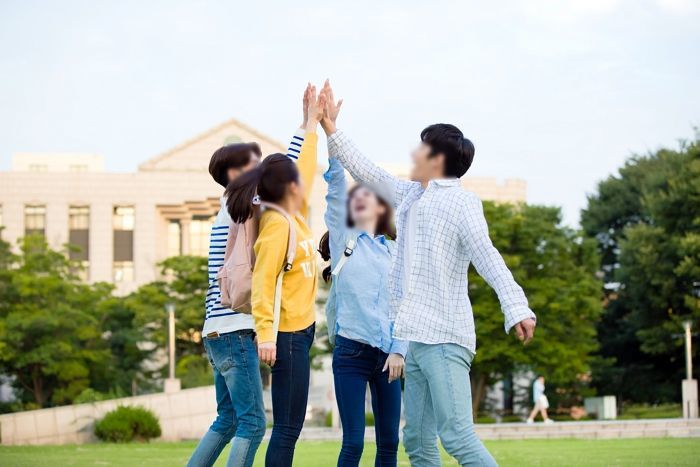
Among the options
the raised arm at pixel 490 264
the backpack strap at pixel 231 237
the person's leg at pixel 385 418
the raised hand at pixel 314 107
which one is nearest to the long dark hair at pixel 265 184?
the backpack strap at pixel 231 237

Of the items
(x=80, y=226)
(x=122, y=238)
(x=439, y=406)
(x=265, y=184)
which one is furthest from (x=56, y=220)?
(x=439, y=406)

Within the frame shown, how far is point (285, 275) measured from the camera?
500cm

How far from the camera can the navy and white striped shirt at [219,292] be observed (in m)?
5.41

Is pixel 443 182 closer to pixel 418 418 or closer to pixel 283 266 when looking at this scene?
pixel 283 266

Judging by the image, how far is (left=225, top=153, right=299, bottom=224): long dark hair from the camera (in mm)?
5023

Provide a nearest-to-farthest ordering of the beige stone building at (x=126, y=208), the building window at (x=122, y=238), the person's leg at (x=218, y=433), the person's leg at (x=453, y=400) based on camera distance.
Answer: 1. the person's leg at (x=453, y=400)
2. the person's leg at (x=218, y=433)
3. the beige stone building at (x=126, y=208)
4. the building window at (x=122, y=238)

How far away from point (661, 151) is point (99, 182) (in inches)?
1261

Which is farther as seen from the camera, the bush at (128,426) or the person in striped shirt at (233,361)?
the bush at (128,426)

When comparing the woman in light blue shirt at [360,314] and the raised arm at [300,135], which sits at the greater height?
the raised arm at [300,135]

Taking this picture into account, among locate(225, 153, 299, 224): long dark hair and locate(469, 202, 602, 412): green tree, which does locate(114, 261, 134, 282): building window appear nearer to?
locate(469, 202, 602, 412): green tree

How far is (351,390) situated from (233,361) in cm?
62

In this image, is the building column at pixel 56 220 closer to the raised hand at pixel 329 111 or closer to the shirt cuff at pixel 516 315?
the raised hand at pixel 329 111

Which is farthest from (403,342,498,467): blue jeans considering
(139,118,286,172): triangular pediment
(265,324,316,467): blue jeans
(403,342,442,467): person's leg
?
(139,118,286,172): triangular pediment

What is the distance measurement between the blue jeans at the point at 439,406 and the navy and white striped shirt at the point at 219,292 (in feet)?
3.15
